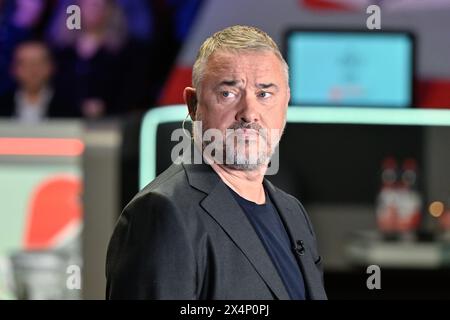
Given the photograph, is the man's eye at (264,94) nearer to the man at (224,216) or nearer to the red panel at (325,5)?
the man at (224,216)

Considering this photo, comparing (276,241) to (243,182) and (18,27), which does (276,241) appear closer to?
(243,182)

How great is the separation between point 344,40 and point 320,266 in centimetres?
294

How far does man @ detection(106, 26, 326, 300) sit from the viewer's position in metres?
0.70

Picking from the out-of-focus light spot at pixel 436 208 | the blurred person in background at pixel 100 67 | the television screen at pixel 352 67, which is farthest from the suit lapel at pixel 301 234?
the blurred person in background at pixel 100 67

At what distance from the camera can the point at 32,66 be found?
13.5 ft

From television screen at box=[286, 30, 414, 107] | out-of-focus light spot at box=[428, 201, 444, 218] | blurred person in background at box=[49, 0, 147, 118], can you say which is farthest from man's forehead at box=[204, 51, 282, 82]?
blurred person in background at box=[49, 0, 147, 118]

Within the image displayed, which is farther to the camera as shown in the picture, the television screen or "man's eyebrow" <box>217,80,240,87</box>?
the television screen

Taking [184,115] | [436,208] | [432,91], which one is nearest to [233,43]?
[184,115]

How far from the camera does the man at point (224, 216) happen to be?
2.30ft

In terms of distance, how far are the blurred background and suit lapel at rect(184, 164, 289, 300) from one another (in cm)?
34

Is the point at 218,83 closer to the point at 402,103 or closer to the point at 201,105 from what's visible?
the point at 201,105

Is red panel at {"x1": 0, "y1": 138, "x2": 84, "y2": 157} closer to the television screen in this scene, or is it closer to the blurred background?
the blurred background

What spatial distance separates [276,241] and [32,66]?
11.5 ft
